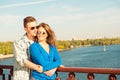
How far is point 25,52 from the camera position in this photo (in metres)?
3.83

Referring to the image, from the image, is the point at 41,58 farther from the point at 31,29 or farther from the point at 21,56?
the point at 31,29

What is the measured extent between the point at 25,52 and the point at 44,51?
25cm

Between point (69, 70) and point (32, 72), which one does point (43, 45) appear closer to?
point (32, 72)

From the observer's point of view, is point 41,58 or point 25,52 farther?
point 25,52

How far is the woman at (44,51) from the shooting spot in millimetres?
3719

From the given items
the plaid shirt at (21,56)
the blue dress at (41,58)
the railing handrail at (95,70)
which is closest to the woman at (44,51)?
the blue dress at (41,58)

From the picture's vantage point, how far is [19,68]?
12.7ft

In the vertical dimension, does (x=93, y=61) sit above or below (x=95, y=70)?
below

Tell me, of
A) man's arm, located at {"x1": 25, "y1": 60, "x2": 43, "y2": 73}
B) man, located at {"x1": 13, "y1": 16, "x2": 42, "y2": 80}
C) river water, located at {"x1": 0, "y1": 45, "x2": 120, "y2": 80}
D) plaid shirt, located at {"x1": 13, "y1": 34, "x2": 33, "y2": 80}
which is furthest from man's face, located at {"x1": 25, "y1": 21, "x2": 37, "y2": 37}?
river water, located at {"x1": 0, "y1": 45, "x2": 120, "y2": 80}

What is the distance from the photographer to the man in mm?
3745

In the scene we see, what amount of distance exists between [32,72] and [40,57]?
8.8 inches

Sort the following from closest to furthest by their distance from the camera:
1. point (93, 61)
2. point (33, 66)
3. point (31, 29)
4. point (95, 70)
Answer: point (33, 66)
point (31, 29)
point (95, 70)
point (93, 61)

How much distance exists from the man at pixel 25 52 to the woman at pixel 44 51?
0.07 meters

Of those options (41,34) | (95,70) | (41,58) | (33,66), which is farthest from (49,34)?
(95,70)
